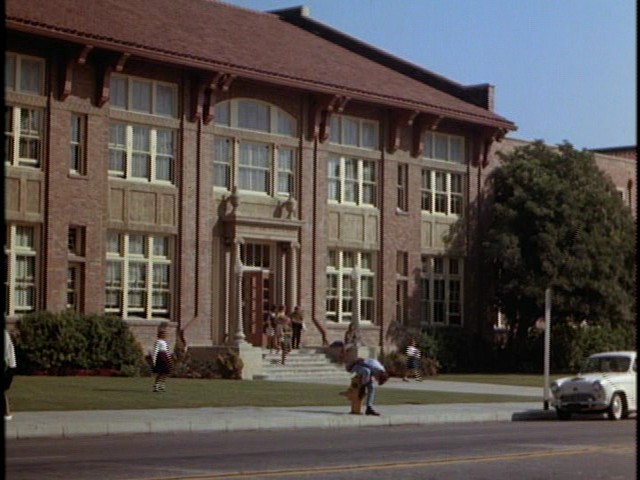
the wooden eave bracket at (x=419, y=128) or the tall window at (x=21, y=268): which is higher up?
the wooden eave bracket at (x=419, y=128)

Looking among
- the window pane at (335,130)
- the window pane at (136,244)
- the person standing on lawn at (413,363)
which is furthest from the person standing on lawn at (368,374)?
the window pane at (335,130)

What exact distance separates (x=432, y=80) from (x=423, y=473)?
1640 inches

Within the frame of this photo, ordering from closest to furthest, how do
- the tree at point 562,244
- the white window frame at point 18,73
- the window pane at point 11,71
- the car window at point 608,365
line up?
the car window at point 608,365 → the window pane at point 11,71 → the white window frame at point 18,73 → the tree at point 562,244

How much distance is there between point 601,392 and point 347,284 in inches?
805

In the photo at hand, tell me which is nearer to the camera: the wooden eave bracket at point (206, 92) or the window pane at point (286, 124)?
the wooden eave bracket at point (206, 92)

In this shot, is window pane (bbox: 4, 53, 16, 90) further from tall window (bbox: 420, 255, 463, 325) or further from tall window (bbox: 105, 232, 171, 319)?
tall window (bbox: 420, 255, 463, 325)

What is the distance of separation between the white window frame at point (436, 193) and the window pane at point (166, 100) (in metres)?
12.1

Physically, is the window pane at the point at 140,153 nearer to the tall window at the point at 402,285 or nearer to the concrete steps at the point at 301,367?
the concrete steps at the point at 301,367

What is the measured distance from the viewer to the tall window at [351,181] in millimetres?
47281

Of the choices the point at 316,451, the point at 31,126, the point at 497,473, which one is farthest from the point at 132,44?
the point at 497,473

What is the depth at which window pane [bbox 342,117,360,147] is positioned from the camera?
47.7m

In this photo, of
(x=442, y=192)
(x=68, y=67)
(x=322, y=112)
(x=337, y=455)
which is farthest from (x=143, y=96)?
(x=337, y=455)

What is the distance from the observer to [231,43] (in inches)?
1781

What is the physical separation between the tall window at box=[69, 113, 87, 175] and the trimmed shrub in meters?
4.43
